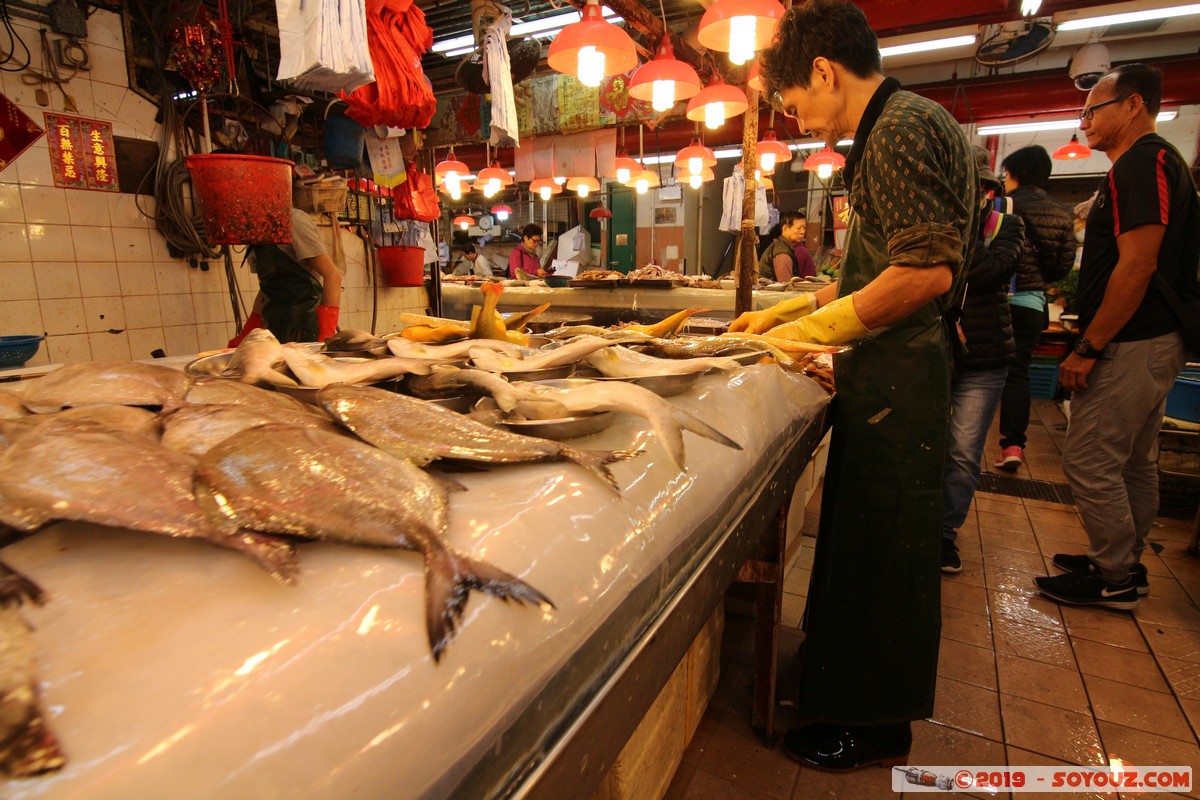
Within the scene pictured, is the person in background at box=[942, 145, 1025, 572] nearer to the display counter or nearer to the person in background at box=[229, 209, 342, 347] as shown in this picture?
the display counter

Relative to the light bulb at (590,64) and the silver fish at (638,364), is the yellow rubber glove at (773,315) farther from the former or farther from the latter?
the light bulb at (590,64)

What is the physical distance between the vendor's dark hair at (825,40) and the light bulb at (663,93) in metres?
2.42

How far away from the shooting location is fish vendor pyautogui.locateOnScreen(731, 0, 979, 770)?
1.88 metres

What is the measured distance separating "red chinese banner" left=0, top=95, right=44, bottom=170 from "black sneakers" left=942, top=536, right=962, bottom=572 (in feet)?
22.7

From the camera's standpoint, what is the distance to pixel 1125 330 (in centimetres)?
314

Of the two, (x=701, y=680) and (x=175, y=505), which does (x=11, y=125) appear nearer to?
(x=175, y=505)

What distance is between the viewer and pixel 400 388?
4.61 ft

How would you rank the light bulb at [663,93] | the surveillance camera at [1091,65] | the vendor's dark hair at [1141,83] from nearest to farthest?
the vendor's dark hair at [1141,83] < the light bulb at [663,93] < the surveillance camera at [1091,65]

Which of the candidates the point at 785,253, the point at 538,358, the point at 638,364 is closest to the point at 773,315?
the point at 638,364

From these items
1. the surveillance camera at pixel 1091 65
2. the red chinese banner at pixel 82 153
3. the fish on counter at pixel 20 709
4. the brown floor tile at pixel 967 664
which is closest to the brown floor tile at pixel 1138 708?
the brown floor tile at pixel 967 664

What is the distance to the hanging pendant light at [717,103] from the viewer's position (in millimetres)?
4945

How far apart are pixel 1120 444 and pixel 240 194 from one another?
501cm

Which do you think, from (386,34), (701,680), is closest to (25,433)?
(701,680)

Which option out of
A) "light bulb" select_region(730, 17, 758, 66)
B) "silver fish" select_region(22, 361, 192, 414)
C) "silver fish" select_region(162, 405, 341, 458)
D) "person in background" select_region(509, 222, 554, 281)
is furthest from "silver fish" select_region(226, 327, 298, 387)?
"person in background" select_region(509, 222, 554, 281)
